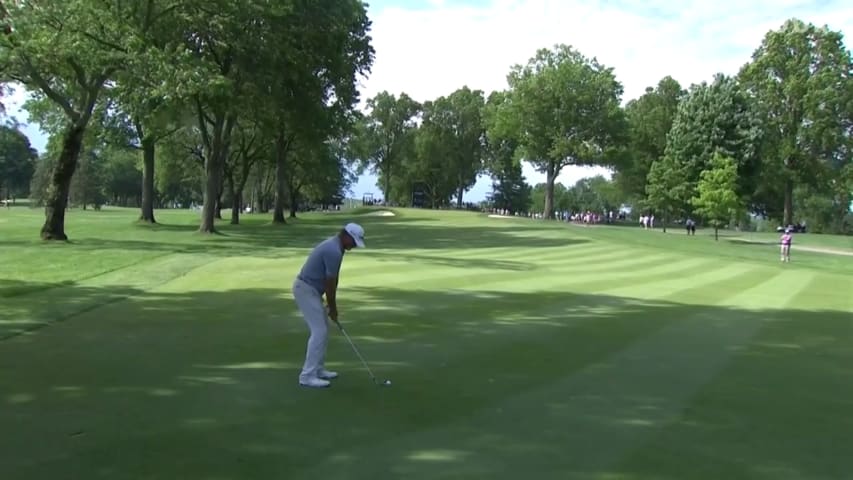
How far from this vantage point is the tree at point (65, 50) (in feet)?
89.7

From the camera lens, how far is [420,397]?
7762 mm


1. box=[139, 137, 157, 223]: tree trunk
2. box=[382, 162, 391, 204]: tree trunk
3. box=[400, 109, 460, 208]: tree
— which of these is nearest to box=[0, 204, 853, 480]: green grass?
box=[139, 137, 157, 223]: tree trunk

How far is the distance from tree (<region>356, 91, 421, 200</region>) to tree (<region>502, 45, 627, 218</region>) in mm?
33935

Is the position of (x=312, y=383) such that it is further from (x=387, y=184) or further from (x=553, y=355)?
(x=387, y=184)

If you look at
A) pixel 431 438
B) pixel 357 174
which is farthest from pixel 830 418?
pixel 357 174

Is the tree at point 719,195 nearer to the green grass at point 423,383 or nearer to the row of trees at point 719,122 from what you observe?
the row of trees at point 719,122

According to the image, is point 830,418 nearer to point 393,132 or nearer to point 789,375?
point 789,375

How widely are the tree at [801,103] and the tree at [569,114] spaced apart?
17851 mm

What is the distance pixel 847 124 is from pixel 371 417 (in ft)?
302

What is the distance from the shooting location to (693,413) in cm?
746

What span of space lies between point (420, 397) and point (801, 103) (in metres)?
87.9

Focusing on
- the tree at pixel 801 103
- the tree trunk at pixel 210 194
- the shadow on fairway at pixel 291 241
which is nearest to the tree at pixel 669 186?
the tree at pixel 801 103

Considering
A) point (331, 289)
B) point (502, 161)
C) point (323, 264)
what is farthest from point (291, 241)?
point (502, 161)

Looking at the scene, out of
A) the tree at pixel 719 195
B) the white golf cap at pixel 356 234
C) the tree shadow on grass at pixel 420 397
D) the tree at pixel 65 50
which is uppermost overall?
the tree at pixel 65 50
